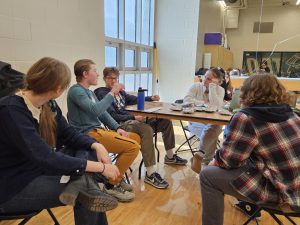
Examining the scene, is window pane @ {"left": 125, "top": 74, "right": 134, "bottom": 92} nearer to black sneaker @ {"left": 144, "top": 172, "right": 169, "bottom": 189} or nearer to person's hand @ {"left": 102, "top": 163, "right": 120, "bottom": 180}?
black sneaker @ {"left": 144, "top": 172, "right": 169, "bottom": 189}

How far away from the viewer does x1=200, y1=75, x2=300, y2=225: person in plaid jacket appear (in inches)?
49.1

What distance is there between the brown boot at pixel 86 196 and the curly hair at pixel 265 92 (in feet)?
2.89

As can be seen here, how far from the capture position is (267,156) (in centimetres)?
127

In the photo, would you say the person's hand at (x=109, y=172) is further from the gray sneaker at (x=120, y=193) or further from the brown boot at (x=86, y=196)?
the gray sneaker at (x=120, y=193)

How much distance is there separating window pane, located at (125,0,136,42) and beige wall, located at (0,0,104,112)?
3.66ft

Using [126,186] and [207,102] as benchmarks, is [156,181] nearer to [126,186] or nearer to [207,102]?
[126,186]

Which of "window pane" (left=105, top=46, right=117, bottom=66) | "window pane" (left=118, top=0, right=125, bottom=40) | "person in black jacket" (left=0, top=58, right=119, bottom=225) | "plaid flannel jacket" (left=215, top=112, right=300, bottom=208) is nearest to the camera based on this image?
"person in black jacket" (left=0, top=58, right=119, bottom=225)

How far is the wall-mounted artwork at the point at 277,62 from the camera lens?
8188mm

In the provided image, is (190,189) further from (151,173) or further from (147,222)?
(147,222)

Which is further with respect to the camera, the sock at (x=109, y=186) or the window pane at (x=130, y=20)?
the window pane at (x=130, y=20)

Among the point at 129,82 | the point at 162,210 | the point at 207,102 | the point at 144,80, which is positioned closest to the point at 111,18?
the point at 129,82

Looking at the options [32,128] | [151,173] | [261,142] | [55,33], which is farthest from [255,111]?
[55,33]

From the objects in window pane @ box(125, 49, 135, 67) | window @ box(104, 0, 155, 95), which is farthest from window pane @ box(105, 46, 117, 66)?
window pane @ box(125, 49, 135, 67)

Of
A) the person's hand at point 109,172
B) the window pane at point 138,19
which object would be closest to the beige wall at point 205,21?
the window pane at point 138,19
